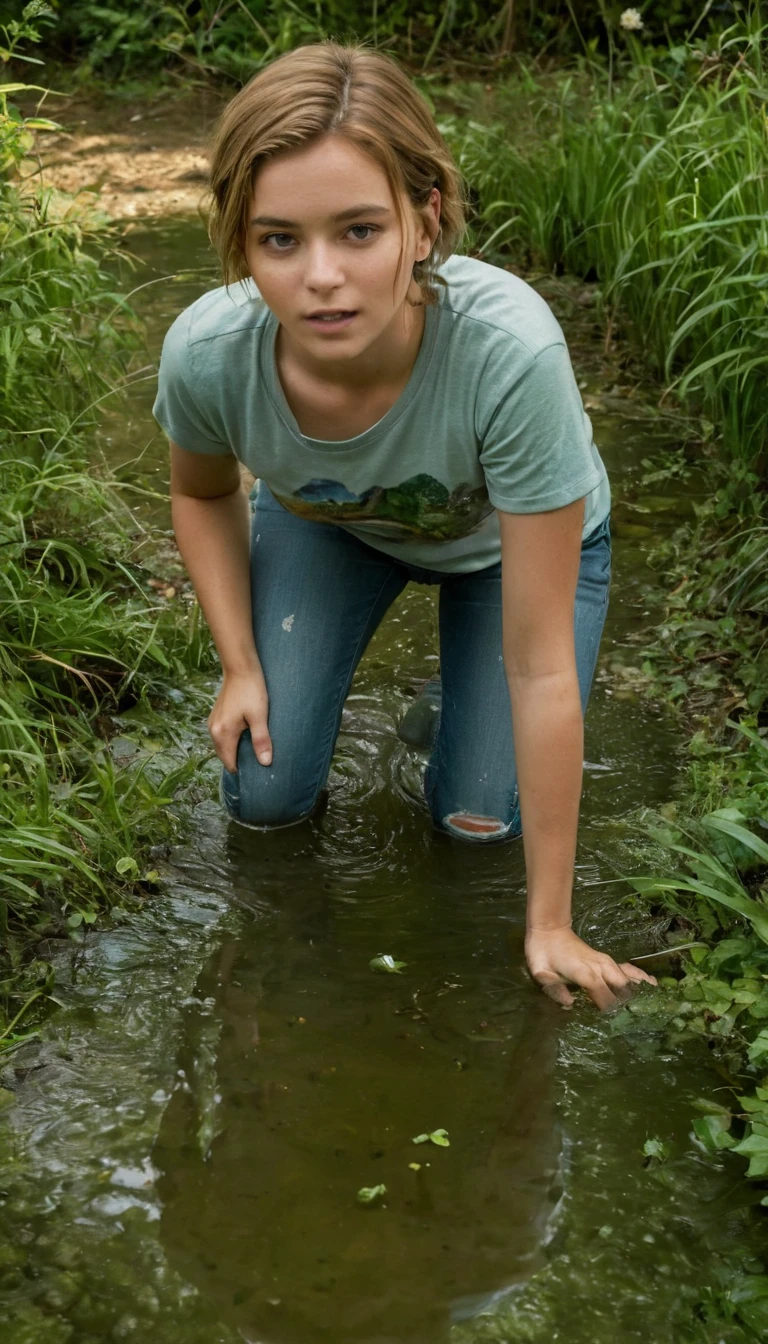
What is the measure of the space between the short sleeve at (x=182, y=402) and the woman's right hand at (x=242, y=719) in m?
0.41

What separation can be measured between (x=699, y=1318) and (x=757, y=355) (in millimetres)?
2122

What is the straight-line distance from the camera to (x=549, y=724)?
2.04 m

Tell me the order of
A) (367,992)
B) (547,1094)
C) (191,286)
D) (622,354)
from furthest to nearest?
1. (191,286)
2. (622,354)
3. (367,992)
4. (547,1094)

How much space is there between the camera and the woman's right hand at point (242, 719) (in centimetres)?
248

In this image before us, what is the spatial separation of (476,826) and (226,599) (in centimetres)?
59

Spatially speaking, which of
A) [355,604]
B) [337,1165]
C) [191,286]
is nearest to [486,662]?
[355,604]

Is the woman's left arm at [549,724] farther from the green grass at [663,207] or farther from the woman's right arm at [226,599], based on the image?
the green grass at [663,207]

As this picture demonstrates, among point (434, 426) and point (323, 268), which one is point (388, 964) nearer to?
point (434, 426)

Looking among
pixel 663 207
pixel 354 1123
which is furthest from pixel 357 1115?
pixel 663 207

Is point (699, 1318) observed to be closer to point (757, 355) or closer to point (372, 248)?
point (372, 248)

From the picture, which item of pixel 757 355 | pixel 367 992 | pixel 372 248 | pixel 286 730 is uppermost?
pixel 372 248

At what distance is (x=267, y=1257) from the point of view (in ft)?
5.51

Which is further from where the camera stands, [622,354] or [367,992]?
[622,354]

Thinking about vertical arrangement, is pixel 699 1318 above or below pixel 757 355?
below
